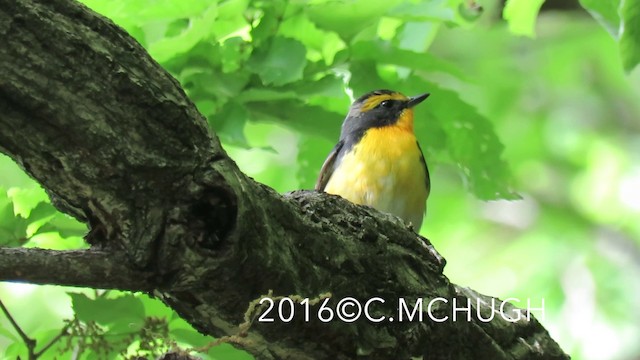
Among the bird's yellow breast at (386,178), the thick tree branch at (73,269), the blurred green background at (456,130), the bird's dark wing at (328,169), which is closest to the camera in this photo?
the thick tree branch at (73,269)

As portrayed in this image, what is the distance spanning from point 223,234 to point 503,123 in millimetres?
7236

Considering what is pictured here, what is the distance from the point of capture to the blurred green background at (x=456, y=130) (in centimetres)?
326

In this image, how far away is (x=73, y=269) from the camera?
2.01m

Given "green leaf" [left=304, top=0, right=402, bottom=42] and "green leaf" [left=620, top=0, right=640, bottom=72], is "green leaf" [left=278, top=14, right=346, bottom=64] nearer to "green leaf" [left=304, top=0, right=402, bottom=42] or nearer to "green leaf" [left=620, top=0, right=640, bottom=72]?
"green leaf" [left=304, top=0, right=402, bottom=42]

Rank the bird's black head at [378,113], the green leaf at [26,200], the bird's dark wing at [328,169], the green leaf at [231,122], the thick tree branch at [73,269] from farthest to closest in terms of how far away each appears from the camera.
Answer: the bird's black head at [378,113] → the bird's dark wing at [328,169] → the green leaf at [231,122] → the green leaf at [26,200] → the thick tree branch at [73,269]

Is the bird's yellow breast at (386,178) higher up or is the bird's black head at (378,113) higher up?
the bird's black head at (378,113)

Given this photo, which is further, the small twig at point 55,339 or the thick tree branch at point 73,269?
the small twig at point 55,339

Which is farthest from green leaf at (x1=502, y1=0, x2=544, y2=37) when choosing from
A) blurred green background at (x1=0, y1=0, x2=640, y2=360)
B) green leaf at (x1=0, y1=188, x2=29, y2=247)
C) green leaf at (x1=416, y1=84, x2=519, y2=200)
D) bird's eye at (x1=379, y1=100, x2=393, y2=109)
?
green leaf at (x1=0, y1=188, x2=29, y2=247)

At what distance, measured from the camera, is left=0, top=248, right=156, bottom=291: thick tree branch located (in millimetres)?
1923

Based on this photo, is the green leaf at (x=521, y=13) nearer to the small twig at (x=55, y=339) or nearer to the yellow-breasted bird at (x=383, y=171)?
the yellow-breasted bird at (x=383, y=171)

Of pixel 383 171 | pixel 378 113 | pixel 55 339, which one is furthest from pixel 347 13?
pixel 378 113

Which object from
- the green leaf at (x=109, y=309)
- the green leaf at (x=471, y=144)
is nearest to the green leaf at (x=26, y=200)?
the green leaf at (x=109, y=309)

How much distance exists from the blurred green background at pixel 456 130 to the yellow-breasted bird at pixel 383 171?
0.28 metres

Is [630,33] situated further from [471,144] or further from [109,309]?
[109,309]
